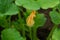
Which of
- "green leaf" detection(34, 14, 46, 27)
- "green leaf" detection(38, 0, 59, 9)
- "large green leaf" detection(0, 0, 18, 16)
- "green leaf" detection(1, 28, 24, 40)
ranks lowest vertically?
"green leaf" detection(34, 14, 46, 27)

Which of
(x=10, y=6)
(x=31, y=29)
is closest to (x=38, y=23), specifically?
(x=31, y=29)

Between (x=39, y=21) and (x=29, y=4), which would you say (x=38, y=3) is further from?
(x=39, y=21)

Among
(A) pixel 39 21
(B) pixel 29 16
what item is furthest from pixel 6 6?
(A) pixel 39 21

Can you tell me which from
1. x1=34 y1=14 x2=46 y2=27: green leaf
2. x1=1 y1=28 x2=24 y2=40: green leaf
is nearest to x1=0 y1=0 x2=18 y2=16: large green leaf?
x1=1 y1=28 x2=24 y2=40: green leaf

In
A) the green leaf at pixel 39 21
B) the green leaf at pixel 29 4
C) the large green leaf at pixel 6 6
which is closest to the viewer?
the green leaf at pixel 29 4

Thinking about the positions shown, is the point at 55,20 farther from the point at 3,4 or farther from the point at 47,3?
the point at 3,4

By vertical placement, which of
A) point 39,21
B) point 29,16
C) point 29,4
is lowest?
point 39,21

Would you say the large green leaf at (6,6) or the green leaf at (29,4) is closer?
the green leaf at (29,4)

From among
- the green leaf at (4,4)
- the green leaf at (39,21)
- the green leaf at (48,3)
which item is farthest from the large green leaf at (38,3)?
the green leaf at (39,21)

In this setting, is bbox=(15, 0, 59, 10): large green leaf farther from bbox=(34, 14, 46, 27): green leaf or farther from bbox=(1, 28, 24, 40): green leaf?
bbox=(34, 14, 46, 27): green leaf

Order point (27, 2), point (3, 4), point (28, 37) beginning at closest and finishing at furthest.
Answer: point (27, 2)
point (3, 4)
point (28, 37)

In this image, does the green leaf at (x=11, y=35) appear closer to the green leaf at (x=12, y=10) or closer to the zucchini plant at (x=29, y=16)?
the zucchini plant at (x=29, y=16)
